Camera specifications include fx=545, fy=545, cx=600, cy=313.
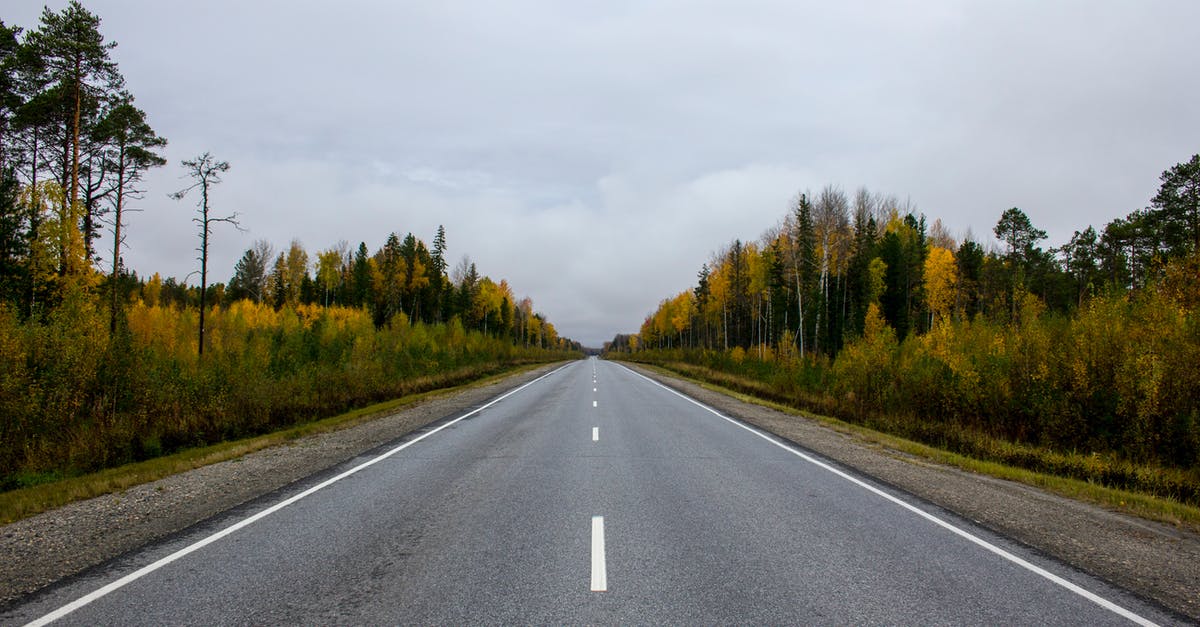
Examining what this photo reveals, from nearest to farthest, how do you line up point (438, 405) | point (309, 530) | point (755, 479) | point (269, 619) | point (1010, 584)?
point (269, 619)
point (1010, 584)
point (309, 530)
point (755, 479)
point (438, 405)

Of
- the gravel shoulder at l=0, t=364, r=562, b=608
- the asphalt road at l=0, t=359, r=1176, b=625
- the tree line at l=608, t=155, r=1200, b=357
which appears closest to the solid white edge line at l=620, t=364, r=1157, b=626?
the asphalt road at l=0, t=359, r=1176, b=625

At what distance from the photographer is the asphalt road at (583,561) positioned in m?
3.86

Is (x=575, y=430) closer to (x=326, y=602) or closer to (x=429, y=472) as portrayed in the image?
(x=429, y=472)

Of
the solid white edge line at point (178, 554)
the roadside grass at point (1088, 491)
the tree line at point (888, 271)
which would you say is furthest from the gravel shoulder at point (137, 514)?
the tree line at point (888, 271)

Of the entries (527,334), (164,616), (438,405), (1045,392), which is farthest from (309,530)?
(527,334)

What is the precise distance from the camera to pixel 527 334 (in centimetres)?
14050

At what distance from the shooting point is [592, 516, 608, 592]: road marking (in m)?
4.25

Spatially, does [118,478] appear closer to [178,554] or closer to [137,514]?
[137,514]

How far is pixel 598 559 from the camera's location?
4.78 m

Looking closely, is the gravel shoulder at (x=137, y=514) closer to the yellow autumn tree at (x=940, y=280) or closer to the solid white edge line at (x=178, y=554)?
the solid white edge line at (x=178, y=554)

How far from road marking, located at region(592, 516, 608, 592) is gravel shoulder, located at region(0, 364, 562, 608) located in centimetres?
438

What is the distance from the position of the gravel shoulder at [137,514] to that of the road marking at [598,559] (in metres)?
4.38

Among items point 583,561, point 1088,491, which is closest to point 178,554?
point 583,561

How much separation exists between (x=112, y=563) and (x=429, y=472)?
13.6ft
